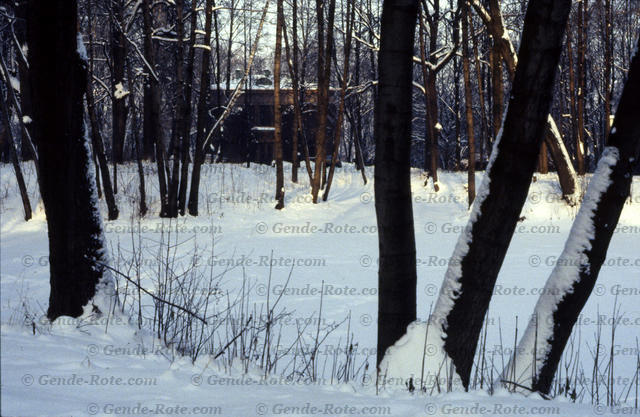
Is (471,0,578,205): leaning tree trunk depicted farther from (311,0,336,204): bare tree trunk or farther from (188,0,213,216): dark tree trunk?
(188,0,213,216): dark tree trunk

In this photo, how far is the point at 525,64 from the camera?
10.3ft

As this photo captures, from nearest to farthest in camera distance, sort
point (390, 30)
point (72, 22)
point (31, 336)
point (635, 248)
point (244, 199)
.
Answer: point (390, 30), point (31, 336), point (72, 22), point (635, 248), point (244, 199)

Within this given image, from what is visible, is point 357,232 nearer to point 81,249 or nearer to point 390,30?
point 81,249

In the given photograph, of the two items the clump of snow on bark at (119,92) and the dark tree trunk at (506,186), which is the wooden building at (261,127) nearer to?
the clump of snow on bark at (119,92)

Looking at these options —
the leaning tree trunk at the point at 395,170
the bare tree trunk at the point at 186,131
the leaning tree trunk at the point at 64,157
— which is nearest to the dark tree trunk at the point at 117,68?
the bare tree trunk at the point at 186,131

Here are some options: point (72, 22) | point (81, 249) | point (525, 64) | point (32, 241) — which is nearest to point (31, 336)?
point (81, 249)

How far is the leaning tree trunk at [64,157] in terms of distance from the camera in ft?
14.2

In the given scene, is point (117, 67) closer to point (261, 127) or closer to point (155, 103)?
point (155, 103)

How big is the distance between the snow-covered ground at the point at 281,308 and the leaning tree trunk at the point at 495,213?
0.27m

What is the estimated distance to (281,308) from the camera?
712 centimetres

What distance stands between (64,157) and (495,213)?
137 inches

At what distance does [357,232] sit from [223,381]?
9781 millimetres

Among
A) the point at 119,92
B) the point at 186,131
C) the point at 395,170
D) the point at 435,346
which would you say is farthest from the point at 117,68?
the point at 435,346

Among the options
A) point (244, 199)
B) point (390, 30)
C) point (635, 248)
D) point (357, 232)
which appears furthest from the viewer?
point (244, 199)
